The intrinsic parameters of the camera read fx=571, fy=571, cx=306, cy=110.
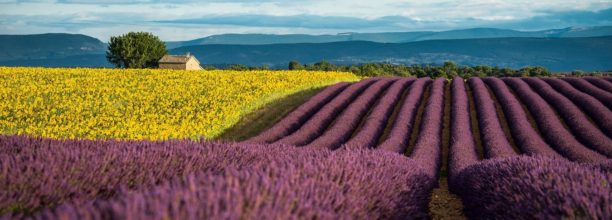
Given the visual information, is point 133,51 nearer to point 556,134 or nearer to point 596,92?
point 596,92

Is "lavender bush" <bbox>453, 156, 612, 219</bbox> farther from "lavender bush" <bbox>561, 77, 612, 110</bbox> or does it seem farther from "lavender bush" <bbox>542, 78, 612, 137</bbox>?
"lavender bush" <bbox>561, 77, 612, 110</bbox>

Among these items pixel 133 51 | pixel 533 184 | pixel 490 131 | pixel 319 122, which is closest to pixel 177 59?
pixel 133 51

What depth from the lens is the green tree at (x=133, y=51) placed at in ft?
258

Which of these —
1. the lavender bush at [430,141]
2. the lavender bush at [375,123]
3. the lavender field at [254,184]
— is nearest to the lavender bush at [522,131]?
the lavender bush at [430,141]

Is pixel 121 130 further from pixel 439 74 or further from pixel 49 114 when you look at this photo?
pixel 439 74

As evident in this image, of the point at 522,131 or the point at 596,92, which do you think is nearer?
the point at 522,131

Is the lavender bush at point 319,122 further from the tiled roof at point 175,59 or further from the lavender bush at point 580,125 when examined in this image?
the tiled roof at point 175,59

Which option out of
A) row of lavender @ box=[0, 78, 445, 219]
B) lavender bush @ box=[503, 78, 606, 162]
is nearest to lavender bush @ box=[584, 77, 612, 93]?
lavender bush @ box=[503, 78, 606, 162]

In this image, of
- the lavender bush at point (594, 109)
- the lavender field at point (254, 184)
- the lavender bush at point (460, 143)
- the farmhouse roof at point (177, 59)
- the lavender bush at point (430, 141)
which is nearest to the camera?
the lavender field at point (254, 184)

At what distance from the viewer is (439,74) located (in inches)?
3056

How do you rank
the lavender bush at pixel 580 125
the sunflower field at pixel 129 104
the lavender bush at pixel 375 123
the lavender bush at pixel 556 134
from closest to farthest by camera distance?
the lavender bush at pixel 556 134 < the lavender bush at pixel 580 125 < the sunflower field at pixel 129 104 < the lavender bush at pixel 375 123

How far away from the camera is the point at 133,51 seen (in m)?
79.2

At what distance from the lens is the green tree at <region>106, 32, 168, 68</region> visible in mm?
78562

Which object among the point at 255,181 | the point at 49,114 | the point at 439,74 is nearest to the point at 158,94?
the point at 49,114
